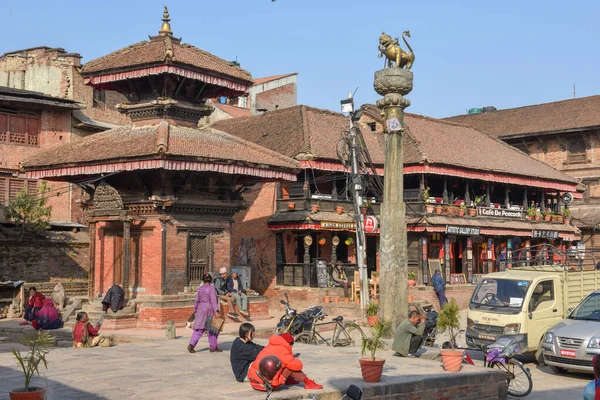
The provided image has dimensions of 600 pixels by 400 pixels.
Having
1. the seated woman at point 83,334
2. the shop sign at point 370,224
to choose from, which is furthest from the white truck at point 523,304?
the seated woman at point 83,334

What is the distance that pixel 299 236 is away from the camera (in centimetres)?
3256

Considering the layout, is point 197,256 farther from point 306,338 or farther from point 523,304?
point 523,304

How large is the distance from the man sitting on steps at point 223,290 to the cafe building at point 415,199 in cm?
602

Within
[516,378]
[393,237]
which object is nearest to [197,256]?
[393,237]

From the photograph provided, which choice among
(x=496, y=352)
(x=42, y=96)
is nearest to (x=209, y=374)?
(x=496, y=352)

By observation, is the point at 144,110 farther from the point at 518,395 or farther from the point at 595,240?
the point at 595,240

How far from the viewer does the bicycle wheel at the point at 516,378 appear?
553 inches

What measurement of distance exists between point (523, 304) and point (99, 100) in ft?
94.1

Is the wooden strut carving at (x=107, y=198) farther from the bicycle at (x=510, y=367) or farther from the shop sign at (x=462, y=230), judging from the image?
the shop sign at (x=462, y=230)

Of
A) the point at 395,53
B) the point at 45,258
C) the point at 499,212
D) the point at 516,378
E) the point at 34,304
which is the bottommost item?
the point at 516,378

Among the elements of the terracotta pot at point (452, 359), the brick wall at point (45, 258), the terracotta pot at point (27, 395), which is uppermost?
the brick wall at point (45, 258)

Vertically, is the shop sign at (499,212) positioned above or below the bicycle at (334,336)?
above

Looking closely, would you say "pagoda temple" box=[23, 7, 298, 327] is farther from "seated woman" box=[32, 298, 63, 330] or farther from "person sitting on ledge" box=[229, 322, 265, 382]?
"person sitting on ledge" box=[229, 322, 265, 382]

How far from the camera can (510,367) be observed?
47.1 feet
